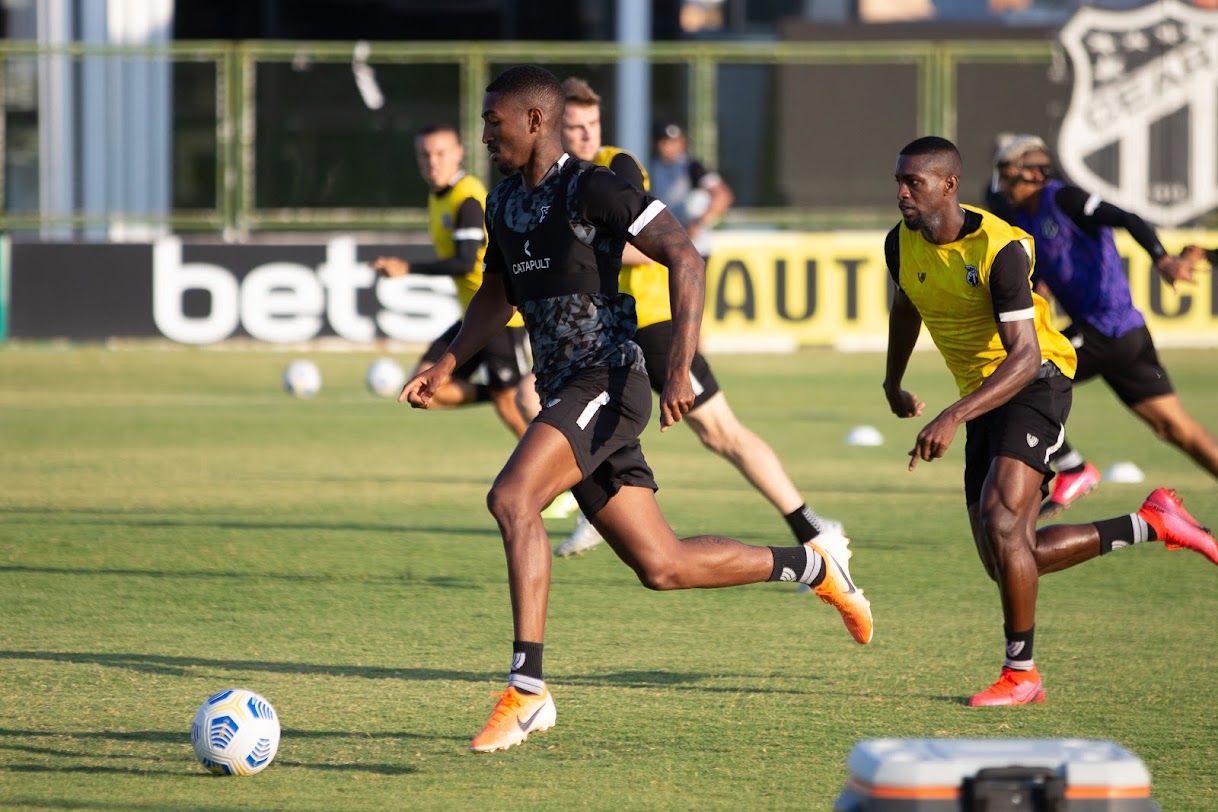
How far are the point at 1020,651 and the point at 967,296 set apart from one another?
1.28 meters

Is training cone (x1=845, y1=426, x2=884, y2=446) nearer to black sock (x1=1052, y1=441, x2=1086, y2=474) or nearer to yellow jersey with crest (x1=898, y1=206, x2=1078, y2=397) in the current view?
black sock (x1=1052, y1=441, x2=1086, y2=474)

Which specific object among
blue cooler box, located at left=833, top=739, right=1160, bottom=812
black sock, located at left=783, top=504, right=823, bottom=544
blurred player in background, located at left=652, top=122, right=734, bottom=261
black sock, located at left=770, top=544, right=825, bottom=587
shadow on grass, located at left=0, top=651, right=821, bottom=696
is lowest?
shadow on grass, located at left=0, top=651, right=821, bottom=696

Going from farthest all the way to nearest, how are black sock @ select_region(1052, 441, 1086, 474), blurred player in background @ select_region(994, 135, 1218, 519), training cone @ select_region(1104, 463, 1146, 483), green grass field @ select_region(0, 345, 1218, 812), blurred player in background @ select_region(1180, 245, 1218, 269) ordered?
training cone @ select_region(1104, 463, 1146, 483) → black sock @ select_region(1052, 441, 1086, 474) → blurred player in background @ select_region(1180, 245, 1218, 269) → blurred player in background @ select_region(994, 135, 1218, 519) → green grass field @ select_region(0, 345, 1218, 812)

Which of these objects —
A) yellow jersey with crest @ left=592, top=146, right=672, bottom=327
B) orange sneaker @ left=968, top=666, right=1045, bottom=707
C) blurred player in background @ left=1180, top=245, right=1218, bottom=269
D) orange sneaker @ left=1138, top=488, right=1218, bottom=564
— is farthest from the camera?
blurred player in background @ left=1180, top=245, right=1218, bottom=269

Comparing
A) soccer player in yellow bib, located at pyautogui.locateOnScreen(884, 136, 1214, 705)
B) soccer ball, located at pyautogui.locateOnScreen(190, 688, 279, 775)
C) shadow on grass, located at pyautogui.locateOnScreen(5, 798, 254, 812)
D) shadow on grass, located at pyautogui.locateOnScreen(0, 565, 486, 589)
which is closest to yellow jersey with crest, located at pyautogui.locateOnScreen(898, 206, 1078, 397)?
soccer player in yellow bib, located at pyautogui.locateOnScreen(884, 136, 1214, 705)

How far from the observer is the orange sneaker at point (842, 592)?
6879mm

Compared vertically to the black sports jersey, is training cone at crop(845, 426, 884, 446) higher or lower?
lower

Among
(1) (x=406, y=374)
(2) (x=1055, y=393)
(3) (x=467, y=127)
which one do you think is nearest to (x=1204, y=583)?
(2) (x=1055, y=393)

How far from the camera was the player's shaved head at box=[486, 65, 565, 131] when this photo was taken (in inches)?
241

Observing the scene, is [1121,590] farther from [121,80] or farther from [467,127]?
[121,80]

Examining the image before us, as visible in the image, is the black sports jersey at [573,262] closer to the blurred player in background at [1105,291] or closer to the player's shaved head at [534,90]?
the player's shaved head at [534,90]

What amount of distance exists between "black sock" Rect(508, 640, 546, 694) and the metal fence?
702 inches

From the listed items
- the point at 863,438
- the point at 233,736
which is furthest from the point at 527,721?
the point at 863,438

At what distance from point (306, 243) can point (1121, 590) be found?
1425 cm
